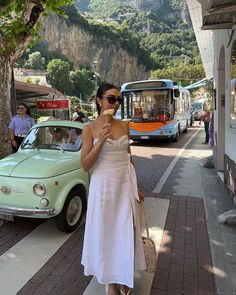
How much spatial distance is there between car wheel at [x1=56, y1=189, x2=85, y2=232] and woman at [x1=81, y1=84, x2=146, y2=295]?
6.42 feet

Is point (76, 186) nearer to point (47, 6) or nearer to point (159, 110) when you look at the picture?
point (47, 6)

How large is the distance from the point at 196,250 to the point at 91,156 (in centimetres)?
253

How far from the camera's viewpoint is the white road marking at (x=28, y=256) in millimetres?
3664

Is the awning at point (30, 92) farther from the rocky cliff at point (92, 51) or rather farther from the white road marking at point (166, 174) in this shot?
the rocky cliff at point (92, 51)

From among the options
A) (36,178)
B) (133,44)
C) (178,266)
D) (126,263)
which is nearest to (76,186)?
(36,178)

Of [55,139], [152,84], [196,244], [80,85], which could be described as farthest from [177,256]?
[80,85]

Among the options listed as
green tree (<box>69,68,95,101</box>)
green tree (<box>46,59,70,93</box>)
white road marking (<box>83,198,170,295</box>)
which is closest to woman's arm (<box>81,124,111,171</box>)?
white road marking (<box>83,198,170,295</box>)

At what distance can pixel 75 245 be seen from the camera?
457 cm

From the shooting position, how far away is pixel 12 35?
822cm

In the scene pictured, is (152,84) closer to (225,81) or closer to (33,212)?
(225,81)

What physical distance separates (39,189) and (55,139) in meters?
1.42

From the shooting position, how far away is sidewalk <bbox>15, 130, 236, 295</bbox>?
3.54m

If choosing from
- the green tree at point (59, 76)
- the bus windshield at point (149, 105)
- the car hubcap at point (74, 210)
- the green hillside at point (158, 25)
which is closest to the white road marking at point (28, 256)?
the car hubcap at point (74, 210)

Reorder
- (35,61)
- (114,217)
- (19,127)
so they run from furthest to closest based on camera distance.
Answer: (35,61), (19,127), (114,217)
